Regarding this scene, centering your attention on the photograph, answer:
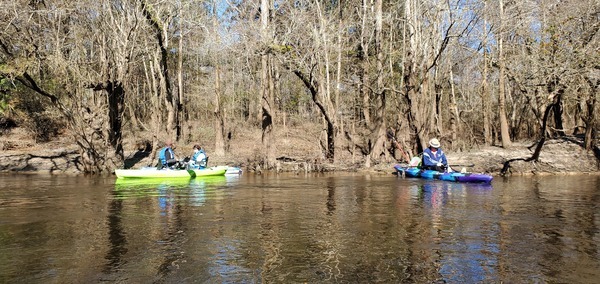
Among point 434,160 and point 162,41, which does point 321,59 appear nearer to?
point 162,41

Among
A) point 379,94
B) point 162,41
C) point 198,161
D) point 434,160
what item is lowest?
point 434,160

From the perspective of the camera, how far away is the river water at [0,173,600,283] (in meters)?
6.38

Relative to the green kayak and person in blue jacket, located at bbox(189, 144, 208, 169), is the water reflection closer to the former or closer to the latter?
the green kayak

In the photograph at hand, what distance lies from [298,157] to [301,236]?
17.6 meters

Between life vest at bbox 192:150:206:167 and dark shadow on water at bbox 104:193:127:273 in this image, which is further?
life vest at bbox 192:150:206:167

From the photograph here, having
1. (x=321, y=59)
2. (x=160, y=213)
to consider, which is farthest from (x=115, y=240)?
(x=321, y=59)

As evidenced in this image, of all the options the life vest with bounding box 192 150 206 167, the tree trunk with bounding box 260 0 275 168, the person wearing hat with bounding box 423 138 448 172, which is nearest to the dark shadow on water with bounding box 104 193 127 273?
the life vest with bounding box 192 150 206 167

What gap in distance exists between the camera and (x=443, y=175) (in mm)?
17984

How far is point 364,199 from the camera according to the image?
13.3 metres

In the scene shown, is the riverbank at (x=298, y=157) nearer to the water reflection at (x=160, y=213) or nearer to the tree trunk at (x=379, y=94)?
the tree trunk at (x=379, y=94)

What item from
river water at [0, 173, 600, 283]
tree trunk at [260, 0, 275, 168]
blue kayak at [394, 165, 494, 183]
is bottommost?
river water at [0, 173, 600, 283]

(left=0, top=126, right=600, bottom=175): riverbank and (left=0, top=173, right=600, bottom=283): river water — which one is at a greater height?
(left=0, top=126, right=600, bottom=175): riverbank

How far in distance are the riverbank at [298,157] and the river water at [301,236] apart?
7.17 m

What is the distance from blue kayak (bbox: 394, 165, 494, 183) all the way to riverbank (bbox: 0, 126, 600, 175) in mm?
2353
